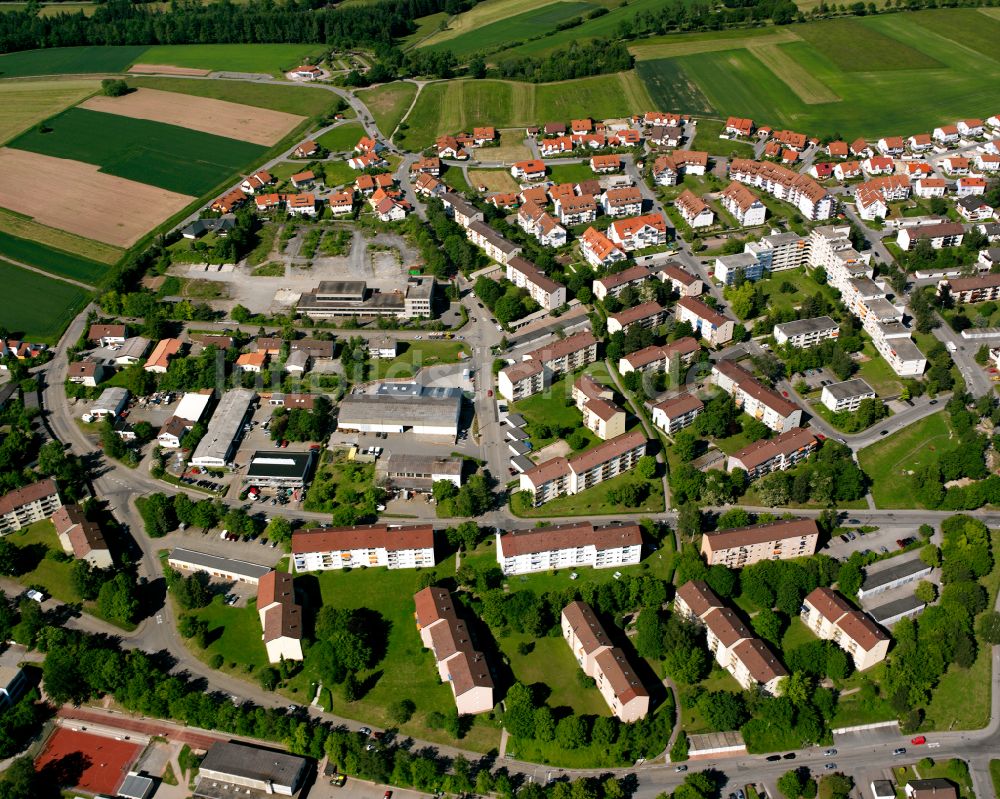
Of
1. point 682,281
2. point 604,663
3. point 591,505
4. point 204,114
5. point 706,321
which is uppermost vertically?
point 204,114

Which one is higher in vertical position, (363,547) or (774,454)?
(774,454)

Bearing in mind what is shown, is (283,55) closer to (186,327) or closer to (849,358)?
(186,327)

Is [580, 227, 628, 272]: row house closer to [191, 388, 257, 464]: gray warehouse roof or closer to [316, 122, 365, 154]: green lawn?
[191, 388, 257, 464]: gray warehouse roof

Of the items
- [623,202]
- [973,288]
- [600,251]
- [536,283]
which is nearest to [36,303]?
[536,283]

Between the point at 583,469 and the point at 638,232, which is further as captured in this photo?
the point at 638,232

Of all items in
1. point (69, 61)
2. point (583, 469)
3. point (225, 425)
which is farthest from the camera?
point (69, 61)

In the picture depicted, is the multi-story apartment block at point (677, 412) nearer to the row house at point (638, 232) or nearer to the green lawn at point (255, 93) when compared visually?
the row house at point (638, 232)

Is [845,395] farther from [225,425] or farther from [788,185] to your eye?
[225,425]
